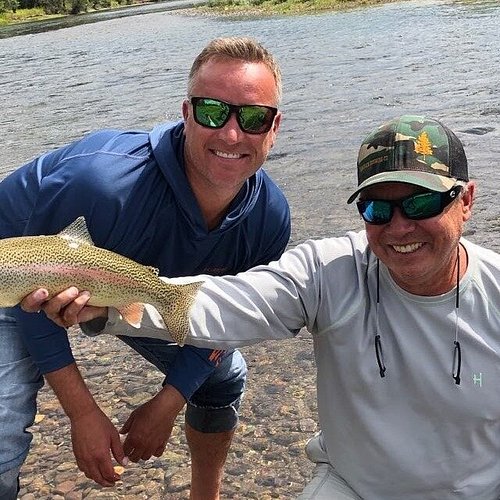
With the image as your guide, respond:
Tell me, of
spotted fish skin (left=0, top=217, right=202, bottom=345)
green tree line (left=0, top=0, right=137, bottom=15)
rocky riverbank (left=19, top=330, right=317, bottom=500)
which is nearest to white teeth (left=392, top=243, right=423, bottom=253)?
spotted fish skin (left=0, top=217, right=202, bottom=345)

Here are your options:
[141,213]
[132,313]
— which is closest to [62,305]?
[132,313]

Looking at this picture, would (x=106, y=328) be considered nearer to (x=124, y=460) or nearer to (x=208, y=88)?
(x=124, y=460)

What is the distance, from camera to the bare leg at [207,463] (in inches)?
165

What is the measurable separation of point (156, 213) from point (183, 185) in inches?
7.5

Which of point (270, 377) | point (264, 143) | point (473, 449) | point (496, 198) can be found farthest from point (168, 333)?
point (496, 198)

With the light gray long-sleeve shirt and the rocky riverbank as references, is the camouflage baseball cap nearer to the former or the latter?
the light gray long-sleeve shirt

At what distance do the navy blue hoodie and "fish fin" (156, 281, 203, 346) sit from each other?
0.53 m

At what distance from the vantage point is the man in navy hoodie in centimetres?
334

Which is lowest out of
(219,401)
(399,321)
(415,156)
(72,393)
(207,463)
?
(207,463)

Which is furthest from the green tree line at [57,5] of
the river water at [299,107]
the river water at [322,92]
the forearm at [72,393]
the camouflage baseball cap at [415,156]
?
the camouflage baseball cap at [415,156]

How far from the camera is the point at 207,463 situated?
419cm

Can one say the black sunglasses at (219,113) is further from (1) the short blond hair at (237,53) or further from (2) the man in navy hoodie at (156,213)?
(1) the short blond hair at (237,53)

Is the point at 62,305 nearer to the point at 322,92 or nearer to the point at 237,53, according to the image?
the point at 237,53

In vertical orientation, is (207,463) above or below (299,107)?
above
